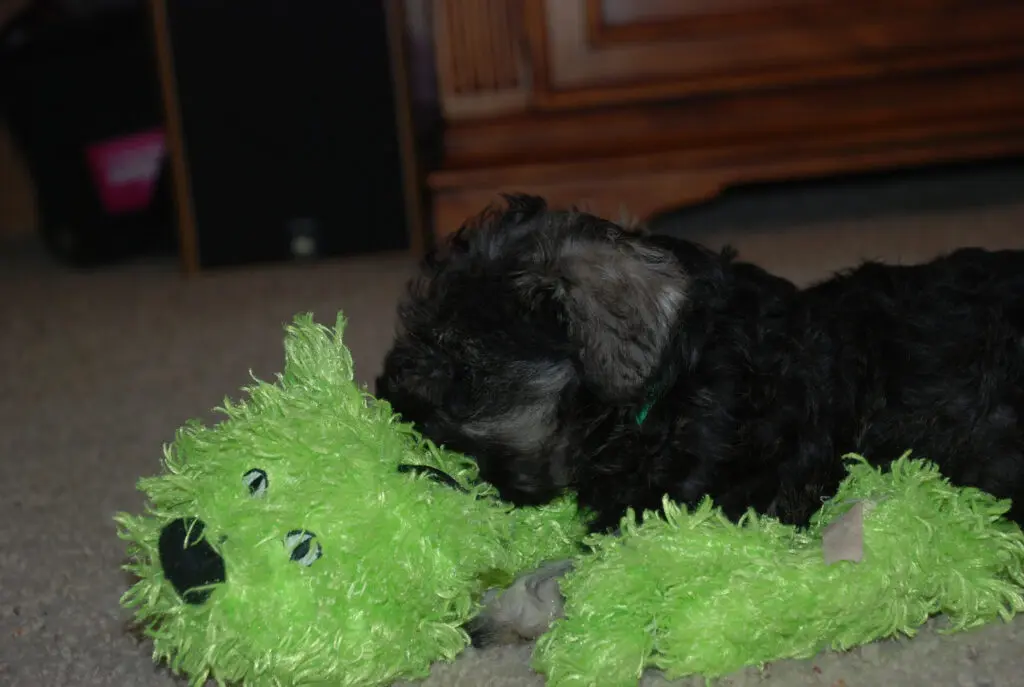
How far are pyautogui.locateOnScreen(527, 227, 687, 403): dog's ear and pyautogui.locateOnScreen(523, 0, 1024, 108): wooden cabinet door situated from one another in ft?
6.56

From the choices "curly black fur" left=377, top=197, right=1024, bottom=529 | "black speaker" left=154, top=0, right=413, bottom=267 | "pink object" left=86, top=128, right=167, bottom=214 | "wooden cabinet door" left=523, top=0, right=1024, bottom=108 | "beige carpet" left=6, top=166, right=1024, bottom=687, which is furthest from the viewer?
"pink object" left=86, top=128, right=167, bottom=214

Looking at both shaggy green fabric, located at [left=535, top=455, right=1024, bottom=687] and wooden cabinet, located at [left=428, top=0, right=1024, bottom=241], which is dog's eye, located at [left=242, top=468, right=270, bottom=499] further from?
wooden cabinet, located at [left=428, top=0, right=1024, bottom=241]

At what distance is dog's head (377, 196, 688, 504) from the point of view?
1446mm

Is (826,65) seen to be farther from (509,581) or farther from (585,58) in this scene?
(509,581)

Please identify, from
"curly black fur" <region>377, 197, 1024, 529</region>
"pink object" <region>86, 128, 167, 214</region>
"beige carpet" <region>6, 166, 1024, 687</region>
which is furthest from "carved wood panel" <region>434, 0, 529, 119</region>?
"curly black fur" <region>377, 197, 1024, 529</region>

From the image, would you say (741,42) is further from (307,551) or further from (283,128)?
(307,551)

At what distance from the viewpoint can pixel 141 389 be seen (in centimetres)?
256

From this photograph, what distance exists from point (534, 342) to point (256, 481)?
37 centimetres

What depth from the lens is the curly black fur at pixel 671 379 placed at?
57.6 inches

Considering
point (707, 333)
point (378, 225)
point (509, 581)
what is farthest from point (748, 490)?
point (378, 225)

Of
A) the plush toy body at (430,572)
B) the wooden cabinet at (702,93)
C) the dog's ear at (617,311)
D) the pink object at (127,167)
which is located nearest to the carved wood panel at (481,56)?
the wooden cabinet at (702,93)

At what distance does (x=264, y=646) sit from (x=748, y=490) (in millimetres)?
636

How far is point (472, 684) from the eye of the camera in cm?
132

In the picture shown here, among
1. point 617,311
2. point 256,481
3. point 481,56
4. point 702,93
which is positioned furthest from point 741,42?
point 256,481
